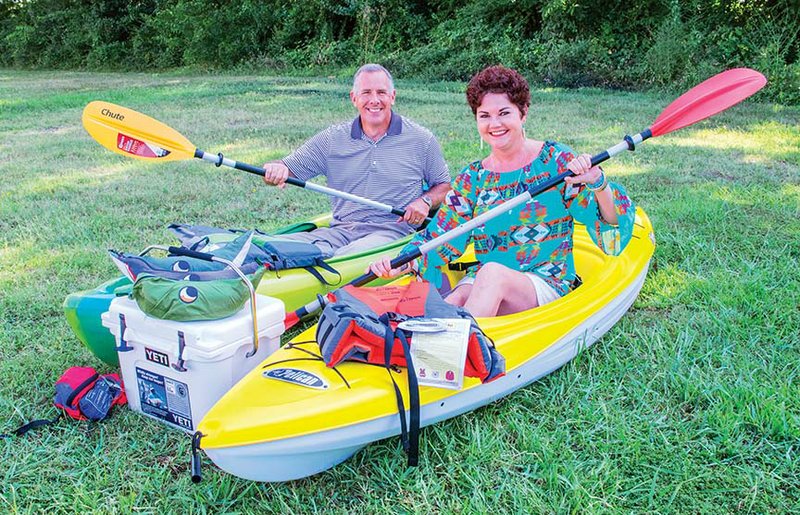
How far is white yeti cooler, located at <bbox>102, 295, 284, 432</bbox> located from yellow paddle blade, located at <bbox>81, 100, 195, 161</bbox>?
129 cm

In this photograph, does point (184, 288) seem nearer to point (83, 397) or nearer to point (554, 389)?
point (83, 397)

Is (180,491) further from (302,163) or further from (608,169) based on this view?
(608,169)

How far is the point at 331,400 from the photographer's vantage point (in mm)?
1941

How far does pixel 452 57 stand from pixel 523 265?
1027 centimetres

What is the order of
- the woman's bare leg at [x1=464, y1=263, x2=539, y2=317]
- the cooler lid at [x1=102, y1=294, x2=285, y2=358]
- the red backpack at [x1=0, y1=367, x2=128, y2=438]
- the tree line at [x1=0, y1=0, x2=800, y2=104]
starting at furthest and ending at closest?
1. the tree line at [x1=0, y1=0, x2=800, y2=104]
2. the woman's bare leg at [x1=464, y1=263, x2=539, y2=317]
3. the red backpack at [x1=0, y1=367, x2=128, y2=438]
4. the cooler lid at [x1=102, y1=294, x2=285, y2=358]

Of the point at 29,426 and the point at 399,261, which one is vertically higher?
the point at 399,261

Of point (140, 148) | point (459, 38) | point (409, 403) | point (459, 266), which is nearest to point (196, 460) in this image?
point (409, 403)

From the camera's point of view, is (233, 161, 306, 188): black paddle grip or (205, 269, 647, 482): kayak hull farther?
(233, 161, 306, 188): black paddle grip

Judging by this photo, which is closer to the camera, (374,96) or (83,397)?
(83,397)

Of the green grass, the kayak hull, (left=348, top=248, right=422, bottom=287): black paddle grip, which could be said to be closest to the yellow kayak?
the kayak hull

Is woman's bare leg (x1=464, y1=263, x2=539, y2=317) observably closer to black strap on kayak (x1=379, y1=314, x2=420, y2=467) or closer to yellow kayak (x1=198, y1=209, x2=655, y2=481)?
yellow kayak (x1=198, y1=209, x2=655, y2=481)

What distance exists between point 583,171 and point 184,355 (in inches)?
59.8

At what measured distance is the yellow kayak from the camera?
187 cm

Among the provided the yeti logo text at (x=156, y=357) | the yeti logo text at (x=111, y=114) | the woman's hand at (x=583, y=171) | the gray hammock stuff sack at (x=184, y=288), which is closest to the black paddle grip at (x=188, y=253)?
the gray hammock stuff sack at (x=184, y=288)
